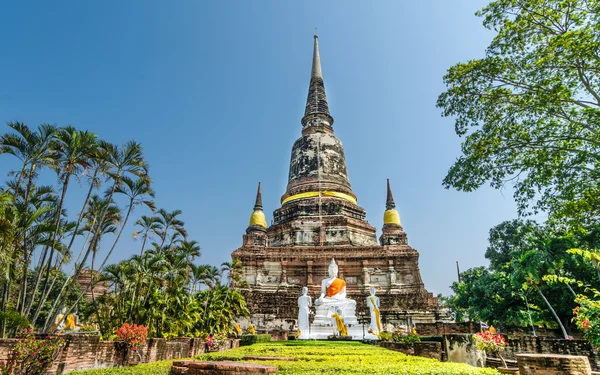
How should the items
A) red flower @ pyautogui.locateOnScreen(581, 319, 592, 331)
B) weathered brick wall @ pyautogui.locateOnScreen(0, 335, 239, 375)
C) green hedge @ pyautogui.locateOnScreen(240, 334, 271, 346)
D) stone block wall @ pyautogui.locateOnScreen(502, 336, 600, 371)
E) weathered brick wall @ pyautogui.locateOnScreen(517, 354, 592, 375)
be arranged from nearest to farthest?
1. weathered brick wall @ pyautogui.locateOnScreen(517, 354, 592, 375)
2. weathered brick wall @ pyautogui.locateOnScreen(0, 335, 239, 375)
3. red flower @ pyautogui.locateOnScreen(581, 319, 592, 331)
4. stone block wall @ pyautogui.locateOnScreen(502, 336, 600, 371)
5. green hedge @ pyautogui.locateOnScreen(240, 334, 271, 346)

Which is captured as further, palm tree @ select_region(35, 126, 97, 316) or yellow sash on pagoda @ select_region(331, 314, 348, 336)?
yellow sash on pagoda @ select_region(331, 314, 348, 336)

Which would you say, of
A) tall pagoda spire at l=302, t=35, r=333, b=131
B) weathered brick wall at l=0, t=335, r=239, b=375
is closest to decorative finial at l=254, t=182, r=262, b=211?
tall pagoda spire at l=302, t=35, r=333, b=131

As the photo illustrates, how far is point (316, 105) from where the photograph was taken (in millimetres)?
46688

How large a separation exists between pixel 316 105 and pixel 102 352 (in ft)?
131

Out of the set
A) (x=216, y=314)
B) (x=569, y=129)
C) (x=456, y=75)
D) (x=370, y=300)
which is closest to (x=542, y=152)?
(x=569, y=129)

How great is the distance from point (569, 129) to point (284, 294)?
23502mm

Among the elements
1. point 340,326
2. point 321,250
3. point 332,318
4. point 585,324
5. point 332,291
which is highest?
point 321,250

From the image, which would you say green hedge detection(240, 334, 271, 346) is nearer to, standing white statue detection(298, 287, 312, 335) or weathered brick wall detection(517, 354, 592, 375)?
standing white statue detection(298, 287, 312, 335)

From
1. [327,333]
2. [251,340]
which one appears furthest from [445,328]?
[251,340]

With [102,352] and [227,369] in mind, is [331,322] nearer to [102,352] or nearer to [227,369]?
[102,352]

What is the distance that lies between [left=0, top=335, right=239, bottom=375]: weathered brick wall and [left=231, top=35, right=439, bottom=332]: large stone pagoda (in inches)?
649

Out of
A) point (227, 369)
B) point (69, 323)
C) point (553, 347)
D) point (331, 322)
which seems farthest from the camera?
point (69, 323)

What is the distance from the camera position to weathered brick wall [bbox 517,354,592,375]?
6.80 metres

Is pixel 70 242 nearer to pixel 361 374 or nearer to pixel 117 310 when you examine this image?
pixel 117 310
